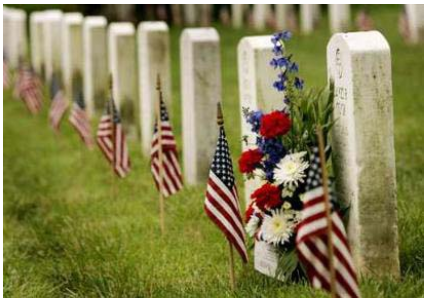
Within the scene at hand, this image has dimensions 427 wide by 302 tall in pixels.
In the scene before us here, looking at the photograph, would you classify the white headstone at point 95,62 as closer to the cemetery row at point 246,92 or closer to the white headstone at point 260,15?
the cemetery row at point 246,92

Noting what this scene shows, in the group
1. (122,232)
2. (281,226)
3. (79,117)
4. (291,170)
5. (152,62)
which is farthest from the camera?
(79,117)

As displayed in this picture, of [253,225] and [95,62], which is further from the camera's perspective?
[95,62]

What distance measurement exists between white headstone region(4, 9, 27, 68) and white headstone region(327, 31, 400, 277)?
16.0 m

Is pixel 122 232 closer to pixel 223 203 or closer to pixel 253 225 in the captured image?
pixel 253 225

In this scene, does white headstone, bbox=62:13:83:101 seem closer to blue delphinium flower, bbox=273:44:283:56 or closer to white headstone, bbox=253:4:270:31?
blue delphinium flower, bbox=273:44:283:56

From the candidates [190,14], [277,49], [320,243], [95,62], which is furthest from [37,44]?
[320,243]

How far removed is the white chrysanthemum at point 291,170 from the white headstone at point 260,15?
21041mm

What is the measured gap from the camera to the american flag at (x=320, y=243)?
16.6ft

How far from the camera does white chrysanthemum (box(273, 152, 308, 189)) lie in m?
6.14

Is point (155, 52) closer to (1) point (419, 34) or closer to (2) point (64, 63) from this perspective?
(2) point (64, 63)

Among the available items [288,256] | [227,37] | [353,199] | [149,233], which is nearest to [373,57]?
[353,199]

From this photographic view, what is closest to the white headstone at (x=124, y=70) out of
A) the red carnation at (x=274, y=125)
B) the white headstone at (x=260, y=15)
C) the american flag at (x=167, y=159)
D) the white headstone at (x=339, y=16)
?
the american flag at (x=167, y=159)

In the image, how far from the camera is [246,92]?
7562 mm

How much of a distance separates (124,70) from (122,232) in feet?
15.3
